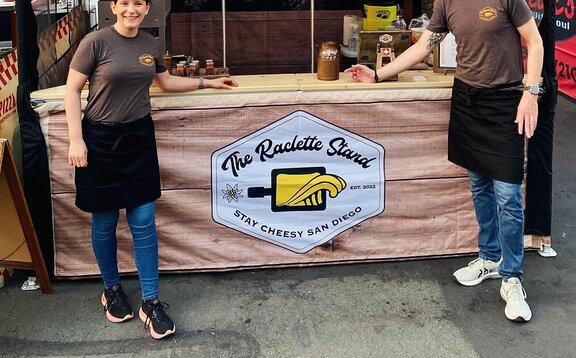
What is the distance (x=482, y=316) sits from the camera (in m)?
3.56

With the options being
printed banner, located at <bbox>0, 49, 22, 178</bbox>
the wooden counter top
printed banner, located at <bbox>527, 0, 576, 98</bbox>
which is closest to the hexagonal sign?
the wooden counter top

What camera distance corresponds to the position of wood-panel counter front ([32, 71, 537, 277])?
3.77 m

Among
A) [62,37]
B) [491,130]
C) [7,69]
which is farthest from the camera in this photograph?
[62,37]

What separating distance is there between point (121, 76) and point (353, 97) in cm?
132

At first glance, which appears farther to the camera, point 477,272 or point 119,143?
point 477,272

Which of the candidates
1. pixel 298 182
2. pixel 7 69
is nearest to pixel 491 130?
pixel 298 182

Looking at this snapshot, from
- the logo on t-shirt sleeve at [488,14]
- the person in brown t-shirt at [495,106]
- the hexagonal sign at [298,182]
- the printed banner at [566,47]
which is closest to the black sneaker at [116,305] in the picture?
the hexagonal sign at [298,182]

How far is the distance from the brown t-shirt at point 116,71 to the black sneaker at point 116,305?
0.91 metres

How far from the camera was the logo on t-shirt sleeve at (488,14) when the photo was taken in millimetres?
3258

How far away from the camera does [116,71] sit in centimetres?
305

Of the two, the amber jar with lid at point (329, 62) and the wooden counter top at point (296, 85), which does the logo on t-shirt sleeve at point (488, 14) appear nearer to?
the wooden counter top at point (296, 85)

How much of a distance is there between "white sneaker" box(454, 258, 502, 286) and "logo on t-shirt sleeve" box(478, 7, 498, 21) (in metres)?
1.34

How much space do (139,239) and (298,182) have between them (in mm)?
982

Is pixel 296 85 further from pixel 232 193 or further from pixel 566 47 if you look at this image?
pixel 566 47
